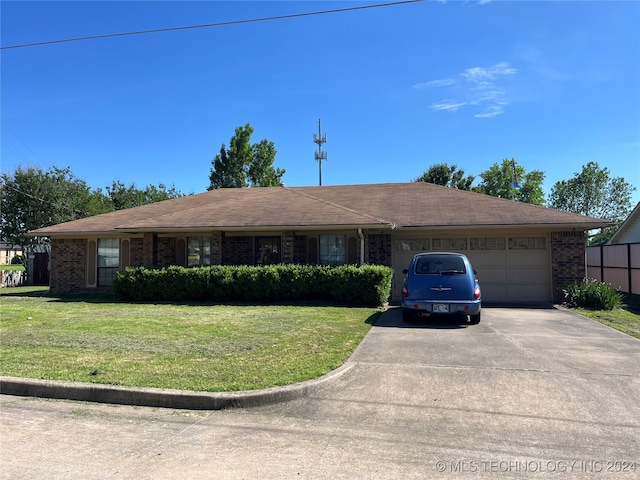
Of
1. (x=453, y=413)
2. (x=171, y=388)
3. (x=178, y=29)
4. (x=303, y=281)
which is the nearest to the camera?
(x=453, y=413)

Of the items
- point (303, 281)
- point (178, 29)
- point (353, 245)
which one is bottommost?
point (303, 281)

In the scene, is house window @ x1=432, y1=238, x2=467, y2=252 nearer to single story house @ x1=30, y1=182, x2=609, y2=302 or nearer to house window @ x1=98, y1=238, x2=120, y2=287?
single story house @ x1=30, y1=182, x2=609, y2=302

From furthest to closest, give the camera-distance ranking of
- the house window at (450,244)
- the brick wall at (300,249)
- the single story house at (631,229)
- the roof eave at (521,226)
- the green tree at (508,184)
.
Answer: the green tree at (508,184) < the single story house at (631,229) < the brick wall at (300,249) < the house window at (450,244) < the roof eave at (521,226)

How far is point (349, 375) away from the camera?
5.89 m

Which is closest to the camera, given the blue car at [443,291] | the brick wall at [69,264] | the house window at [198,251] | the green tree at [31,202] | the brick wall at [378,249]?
the blue car at [443,291]

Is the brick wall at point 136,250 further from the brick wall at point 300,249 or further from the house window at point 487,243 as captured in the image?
the house window at point 487,243

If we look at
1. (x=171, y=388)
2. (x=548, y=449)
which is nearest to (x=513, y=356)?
(x=548, y=449)

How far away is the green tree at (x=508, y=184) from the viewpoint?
43469mm

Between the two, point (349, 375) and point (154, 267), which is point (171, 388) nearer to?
point (349, 375)

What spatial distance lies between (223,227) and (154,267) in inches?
108

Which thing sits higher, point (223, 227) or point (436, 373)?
point (223, 227)

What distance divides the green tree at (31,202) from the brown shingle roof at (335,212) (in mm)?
20266

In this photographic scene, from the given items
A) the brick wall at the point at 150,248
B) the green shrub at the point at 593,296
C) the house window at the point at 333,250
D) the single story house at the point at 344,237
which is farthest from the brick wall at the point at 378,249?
the brick wall at the point at 150,248

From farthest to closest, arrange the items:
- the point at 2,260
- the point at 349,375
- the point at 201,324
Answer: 1. the point at 2,260
2. the point at 201,324
3. the point at 349,375
